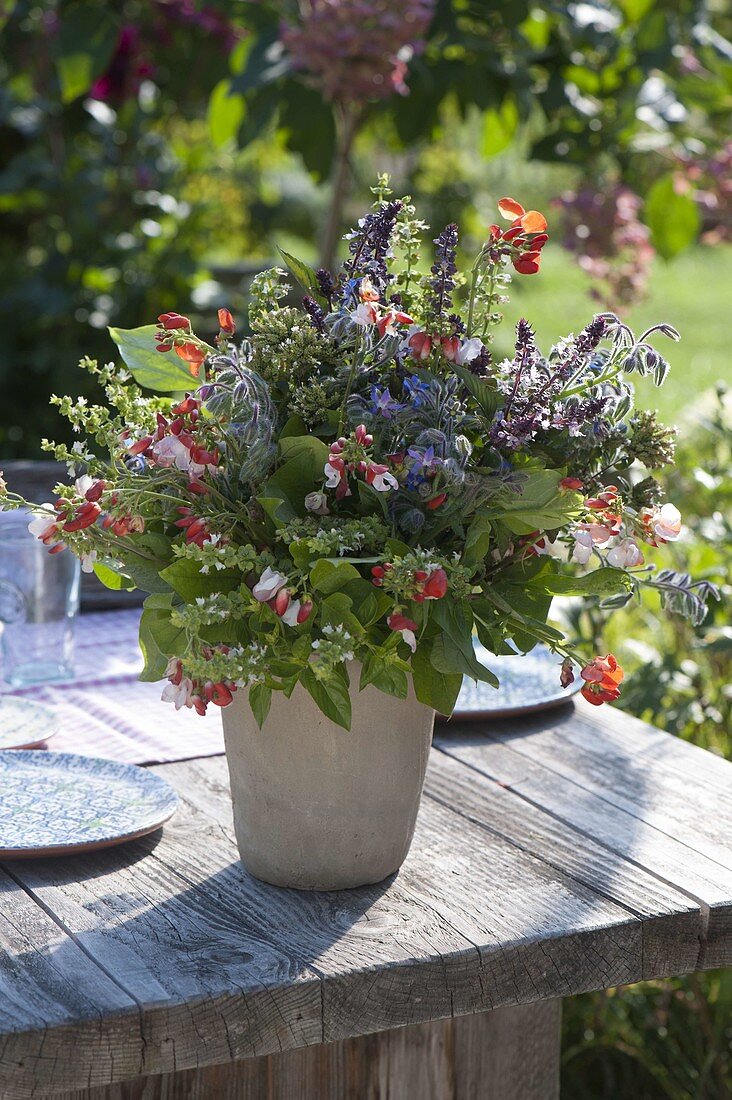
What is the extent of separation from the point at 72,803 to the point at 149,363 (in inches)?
15.6

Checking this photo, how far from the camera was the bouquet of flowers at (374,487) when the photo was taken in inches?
35.1

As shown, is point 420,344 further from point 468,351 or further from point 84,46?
point 84,46

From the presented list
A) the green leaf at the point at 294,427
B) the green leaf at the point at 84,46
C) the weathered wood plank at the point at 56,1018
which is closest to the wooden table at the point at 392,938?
the weathered wood plank at the point at 56,1018

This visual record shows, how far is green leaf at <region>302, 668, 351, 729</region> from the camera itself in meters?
0.94

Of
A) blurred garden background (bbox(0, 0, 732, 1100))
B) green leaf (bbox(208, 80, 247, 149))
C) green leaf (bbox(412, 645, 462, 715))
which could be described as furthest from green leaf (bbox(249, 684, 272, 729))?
green leaf (bbox(208, 80, 247, 149))

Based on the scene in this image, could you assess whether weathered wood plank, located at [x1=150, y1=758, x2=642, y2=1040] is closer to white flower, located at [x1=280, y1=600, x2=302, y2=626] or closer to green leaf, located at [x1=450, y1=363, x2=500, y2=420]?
white flower, located at [x1=280, y1=600, x2=302, y2=626]

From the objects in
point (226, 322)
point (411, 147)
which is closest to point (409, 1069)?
point (226, 322)

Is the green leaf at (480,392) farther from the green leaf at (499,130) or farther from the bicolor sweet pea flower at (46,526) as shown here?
the green leaf at (499,130)

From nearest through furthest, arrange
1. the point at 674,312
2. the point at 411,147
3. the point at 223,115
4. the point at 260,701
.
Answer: the point at 260,701, the point at 223,115, the point at 411,147, the point at 674,312

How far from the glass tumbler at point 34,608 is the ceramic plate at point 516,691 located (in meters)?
0.47

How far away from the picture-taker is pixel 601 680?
94cm

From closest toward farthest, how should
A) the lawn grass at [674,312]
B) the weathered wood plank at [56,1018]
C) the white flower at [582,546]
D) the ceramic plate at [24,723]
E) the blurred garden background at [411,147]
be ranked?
1. the weathered wood plank at [56,1018]
2. the white flower at [582,546]
3. the ceramic plate at [24,723]
4. the blurred garden background at [411,147]
5. the lawn grass at [674,312]

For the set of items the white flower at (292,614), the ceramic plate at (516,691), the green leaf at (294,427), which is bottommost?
the ceramic plate at (516,691)

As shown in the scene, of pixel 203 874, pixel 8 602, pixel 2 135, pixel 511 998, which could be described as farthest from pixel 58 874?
pixel 2 135
